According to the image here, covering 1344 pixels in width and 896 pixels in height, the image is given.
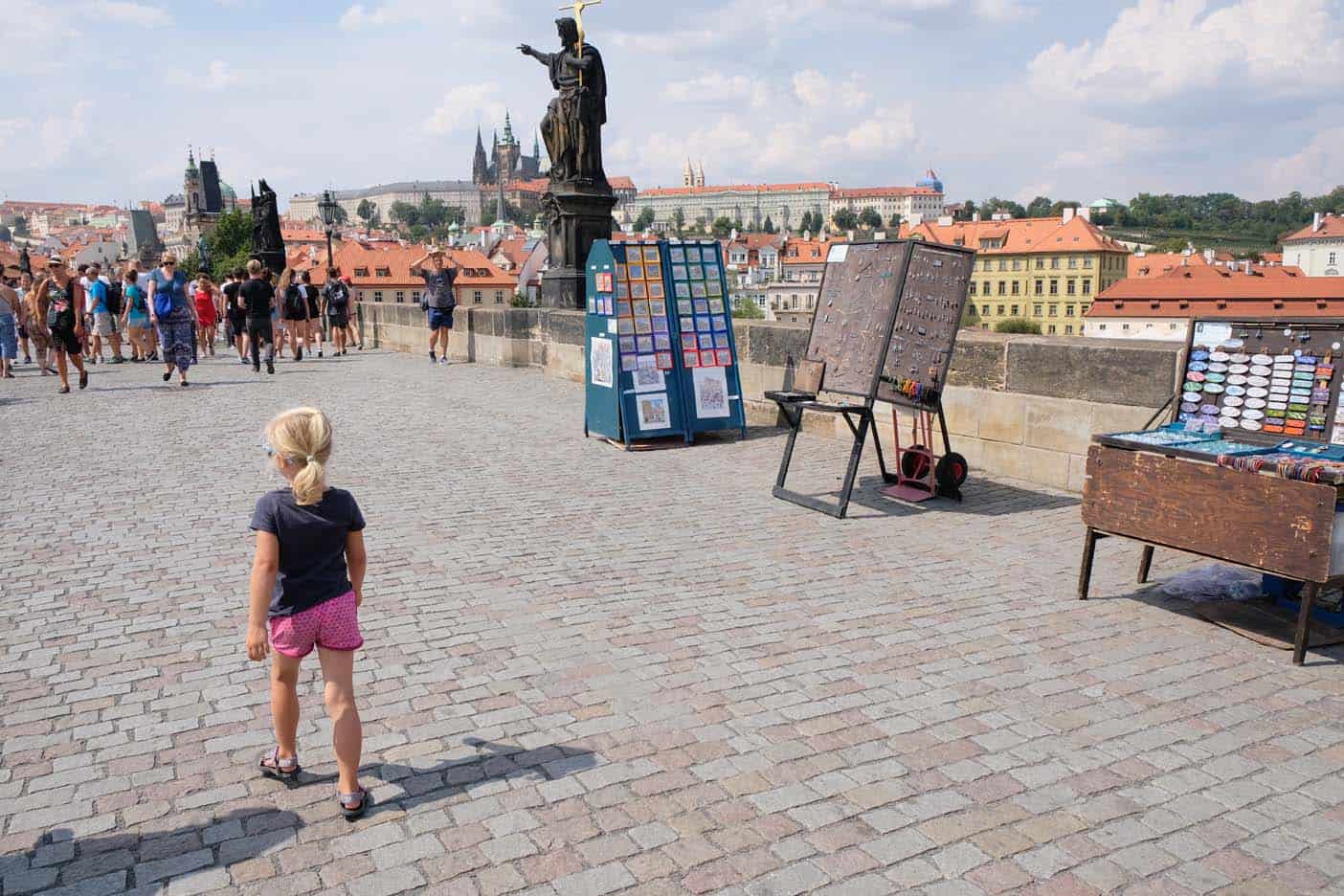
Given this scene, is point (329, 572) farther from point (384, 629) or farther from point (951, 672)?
point (951, 672)

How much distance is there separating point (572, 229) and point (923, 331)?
955cm

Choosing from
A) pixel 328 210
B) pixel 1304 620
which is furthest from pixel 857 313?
pixel 328 210

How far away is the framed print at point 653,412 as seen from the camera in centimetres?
1004

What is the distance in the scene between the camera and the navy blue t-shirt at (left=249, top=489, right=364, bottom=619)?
3.29 metres

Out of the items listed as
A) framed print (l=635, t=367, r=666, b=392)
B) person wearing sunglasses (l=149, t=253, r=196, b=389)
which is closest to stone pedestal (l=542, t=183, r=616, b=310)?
person wearing sunglasses (l=149, t=253, r=196, b=389)

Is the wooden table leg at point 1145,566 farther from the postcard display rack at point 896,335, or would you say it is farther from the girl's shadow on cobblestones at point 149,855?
the girl's shadow on cobblestones at point 149,855

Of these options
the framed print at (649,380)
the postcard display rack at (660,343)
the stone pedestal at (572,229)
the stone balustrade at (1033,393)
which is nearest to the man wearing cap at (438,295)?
the stone pedestal at (572,229)

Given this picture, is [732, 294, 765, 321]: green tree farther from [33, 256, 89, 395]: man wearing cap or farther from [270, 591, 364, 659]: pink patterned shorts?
[270, 591, 364, 659]: pink patterned shorts

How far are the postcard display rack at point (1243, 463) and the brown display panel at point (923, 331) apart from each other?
1878 millimetres

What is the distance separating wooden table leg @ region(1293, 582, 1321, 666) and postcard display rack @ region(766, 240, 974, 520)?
300cm

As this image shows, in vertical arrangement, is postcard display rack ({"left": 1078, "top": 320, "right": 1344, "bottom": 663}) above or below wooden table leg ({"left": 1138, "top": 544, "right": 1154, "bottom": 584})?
above

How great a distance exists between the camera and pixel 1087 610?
17.5ft

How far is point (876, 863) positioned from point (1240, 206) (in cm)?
14721

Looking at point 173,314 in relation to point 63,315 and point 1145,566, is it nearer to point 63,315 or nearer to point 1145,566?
point 63,315
